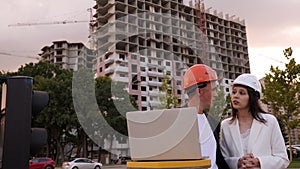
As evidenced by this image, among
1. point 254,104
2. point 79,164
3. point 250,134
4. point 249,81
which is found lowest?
point 79,164

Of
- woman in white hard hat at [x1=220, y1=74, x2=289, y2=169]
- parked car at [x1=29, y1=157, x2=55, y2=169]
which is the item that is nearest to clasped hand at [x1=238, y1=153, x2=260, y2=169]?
woman in white hard hat at [x1=220, y1=74, x2=289, y2=169]

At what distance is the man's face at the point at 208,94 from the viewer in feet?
5.16

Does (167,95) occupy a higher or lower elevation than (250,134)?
higher

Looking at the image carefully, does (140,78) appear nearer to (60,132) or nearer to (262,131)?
(262,131)

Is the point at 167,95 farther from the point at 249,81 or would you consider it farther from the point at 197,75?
the point at 249,81

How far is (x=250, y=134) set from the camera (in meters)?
1.68

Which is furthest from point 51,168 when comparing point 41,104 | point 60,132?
point 41,104

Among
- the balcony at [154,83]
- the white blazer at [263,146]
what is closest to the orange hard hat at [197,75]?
the balcony at [154,83]

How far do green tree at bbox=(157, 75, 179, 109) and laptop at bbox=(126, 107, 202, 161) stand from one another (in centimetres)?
39

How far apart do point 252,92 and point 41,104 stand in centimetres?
115

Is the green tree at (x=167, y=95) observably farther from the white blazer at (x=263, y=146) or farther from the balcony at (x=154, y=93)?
the white blazer at (x=263, y=146)

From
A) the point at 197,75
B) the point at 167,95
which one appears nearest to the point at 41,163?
the point at 167,95

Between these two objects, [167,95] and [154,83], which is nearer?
[167,95]

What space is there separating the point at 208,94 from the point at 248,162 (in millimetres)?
398
